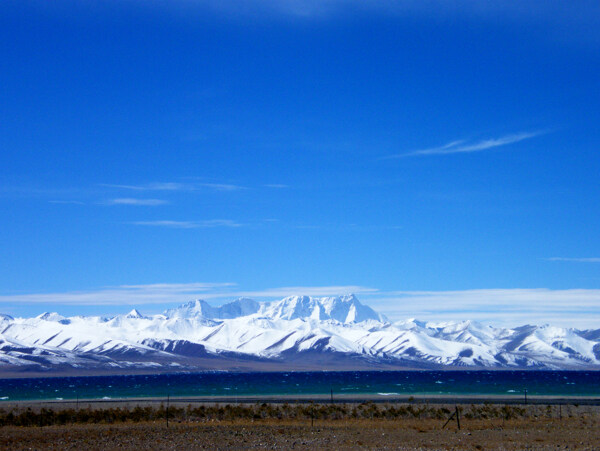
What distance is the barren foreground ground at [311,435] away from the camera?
40969 millimetres

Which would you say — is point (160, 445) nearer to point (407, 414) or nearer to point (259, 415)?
point (259, 415)

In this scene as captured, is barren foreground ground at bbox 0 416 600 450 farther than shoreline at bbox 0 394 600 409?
No

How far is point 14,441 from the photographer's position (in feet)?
142

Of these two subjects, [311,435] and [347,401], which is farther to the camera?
[347,401]

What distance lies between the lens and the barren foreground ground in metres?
41.0

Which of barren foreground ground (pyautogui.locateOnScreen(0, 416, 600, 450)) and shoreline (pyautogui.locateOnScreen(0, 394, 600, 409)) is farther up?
barren foreground ground (pyautogui.locateOnScreen(0, 416, 600, 450))

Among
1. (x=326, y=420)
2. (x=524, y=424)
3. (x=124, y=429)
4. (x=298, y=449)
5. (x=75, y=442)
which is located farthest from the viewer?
(x=326, y=420)

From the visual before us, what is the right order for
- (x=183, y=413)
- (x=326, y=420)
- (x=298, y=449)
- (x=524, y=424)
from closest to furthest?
1. (x=298, y=449)
2. (x=524, y=424)
3. (x=326, y=420)
4. (x=183, y=413)

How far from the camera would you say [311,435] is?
152 ft

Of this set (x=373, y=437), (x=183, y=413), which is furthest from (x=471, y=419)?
(x=183, y=413)

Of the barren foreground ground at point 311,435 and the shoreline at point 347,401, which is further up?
the barren foreground ground at point 311,435

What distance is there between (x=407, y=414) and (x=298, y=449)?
86.9 feet

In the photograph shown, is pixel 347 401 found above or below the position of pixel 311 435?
below

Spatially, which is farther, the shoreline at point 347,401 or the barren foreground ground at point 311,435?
the shoreline at point 347,401
